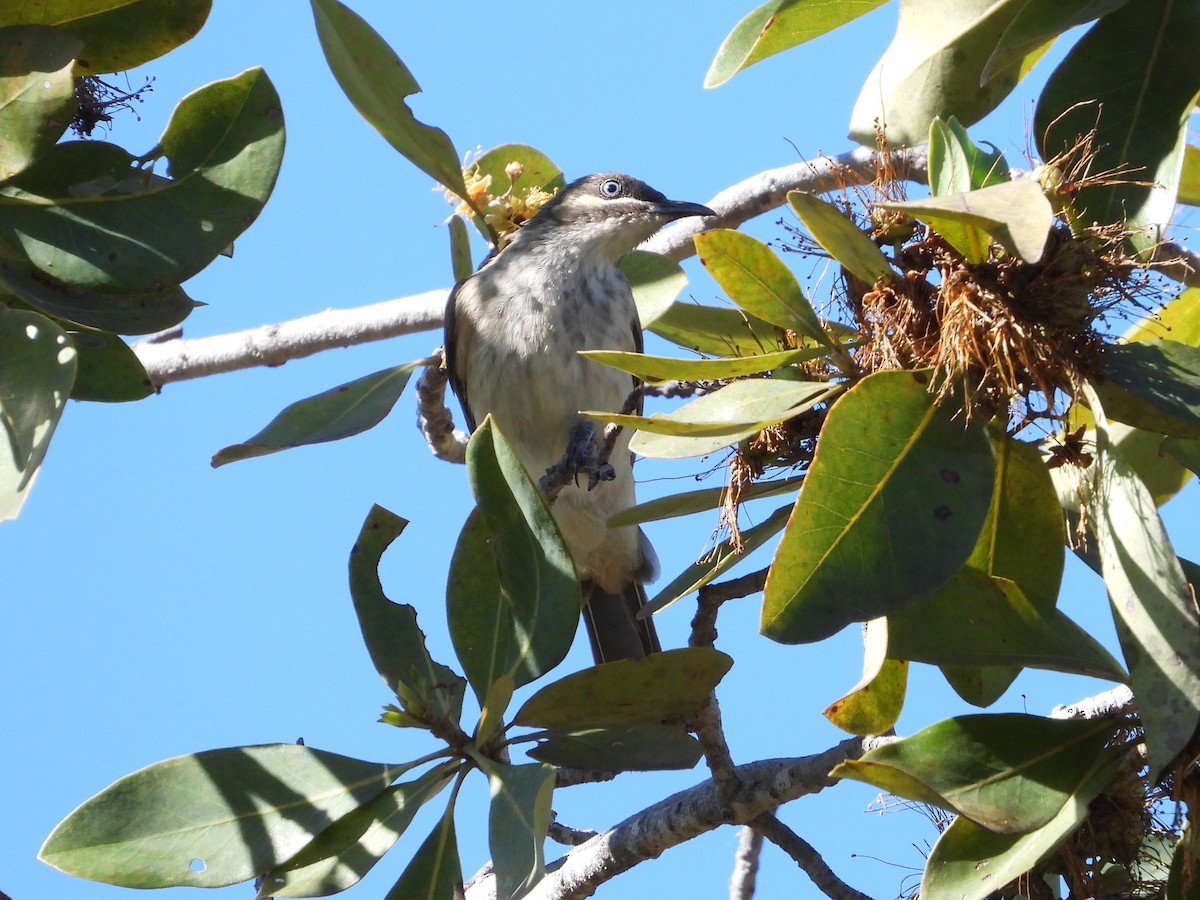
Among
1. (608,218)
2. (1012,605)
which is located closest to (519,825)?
(1012,605)

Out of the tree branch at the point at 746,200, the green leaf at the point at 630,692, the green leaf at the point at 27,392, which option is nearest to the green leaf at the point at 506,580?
the green leaf at the point at 630,692

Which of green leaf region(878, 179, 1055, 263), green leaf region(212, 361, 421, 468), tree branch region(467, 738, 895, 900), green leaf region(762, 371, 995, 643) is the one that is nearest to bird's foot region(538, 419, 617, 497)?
green leaf region(212, 361, 421, 468)

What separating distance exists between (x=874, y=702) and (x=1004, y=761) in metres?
0.32

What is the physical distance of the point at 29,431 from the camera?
8.52 ft

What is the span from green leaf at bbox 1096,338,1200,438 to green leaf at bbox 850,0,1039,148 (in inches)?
31.6

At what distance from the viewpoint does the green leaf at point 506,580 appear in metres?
2.78

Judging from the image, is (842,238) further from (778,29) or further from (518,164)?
(518,164)

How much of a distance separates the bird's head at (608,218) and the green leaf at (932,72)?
2.38 meters

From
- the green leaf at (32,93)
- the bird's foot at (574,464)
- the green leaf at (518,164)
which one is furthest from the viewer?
the green leaf at (518,164)

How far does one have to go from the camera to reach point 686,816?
364 centimetres

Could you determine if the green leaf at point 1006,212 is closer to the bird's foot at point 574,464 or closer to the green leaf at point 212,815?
the green leaf at point 212,815

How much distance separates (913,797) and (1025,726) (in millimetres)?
372

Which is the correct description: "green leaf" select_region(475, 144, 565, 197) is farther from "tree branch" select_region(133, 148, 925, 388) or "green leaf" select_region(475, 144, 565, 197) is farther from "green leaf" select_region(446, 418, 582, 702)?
"green leaf" select_region(446, 418, 582, 702)

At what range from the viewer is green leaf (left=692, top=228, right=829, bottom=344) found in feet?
8.29
